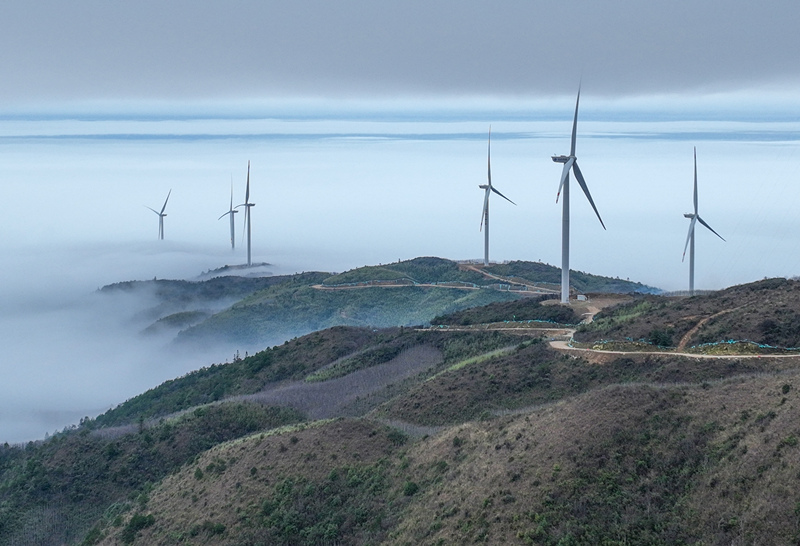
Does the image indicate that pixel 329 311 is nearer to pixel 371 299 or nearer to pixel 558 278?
pixel 371 299

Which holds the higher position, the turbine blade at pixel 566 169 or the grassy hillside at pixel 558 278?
the turbine blade at pixel 566 169

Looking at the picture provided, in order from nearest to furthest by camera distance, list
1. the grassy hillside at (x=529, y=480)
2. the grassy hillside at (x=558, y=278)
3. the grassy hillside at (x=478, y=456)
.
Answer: the grassy hillside at (x=529, y=480) → the grassy hillside at (x=478, y=456) → the grassy hillside at (x=558, y=278)

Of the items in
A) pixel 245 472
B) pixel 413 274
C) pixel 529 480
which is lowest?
pixel 245 472

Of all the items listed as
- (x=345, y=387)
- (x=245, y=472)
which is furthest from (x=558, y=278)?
(x=245, y=472)

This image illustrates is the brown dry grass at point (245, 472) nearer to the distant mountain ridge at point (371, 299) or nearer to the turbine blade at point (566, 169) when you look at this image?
the turbine blade at point (566, 169)

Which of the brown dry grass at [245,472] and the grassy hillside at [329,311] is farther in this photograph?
the grassy hillside at [329,311]

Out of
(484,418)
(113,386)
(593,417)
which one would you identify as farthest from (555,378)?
(113,386)

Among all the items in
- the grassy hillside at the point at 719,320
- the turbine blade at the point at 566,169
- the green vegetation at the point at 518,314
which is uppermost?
the turbine blade at the point at 566,169

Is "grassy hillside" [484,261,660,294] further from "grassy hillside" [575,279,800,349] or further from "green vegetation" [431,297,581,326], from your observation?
"grassy hillside" [575,279,800,349]

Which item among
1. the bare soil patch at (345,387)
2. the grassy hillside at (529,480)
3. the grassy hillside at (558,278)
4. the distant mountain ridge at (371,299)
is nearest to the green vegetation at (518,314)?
the bare soil patch at (345,387)

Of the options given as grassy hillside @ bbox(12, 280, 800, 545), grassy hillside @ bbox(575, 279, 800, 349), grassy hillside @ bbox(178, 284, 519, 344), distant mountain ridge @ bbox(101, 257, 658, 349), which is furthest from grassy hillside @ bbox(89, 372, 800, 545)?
grassy hillside @ bbox(178, 284, 519, 344)

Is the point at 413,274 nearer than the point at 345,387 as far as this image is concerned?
Answer: No
